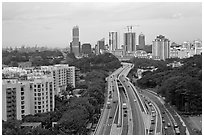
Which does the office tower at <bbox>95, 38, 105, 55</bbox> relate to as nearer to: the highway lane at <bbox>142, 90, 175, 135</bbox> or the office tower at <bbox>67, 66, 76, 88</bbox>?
the office tower at <bbox>67, 66, 76, 88</bbox>

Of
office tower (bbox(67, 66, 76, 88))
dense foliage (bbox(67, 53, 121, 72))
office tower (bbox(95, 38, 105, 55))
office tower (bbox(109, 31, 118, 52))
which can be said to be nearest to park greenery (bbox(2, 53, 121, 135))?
office tower (bbox(67, 66, 76, 88))

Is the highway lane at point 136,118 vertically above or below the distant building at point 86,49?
below

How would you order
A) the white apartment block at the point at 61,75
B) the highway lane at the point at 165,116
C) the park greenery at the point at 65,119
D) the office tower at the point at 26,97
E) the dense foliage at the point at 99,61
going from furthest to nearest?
the dense foliage at the point at 99,61 → the white apartment block at the point at 61,75 → the office tower at the point at 26,97 → the highway lane at the point at 165,116 → the park greenery at the point at 65,119

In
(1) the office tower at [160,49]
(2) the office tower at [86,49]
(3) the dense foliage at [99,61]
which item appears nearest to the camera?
(3) the dense foliage at [99,61]

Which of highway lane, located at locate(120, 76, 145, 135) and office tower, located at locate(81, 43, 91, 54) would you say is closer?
highway lane, located at locate(120, 76, 145, 135)

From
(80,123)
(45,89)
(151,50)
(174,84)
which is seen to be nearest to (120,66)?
(151,50)

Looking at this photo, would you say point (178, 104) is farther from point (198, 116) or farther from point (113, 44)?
point (113, 44)

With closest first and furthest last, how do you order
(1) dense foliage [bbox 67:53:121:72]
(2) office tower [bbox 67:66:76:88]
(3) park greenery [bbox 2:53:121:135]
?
(3) park greenery [bbox 2:53:121:135], (2) office tower [bbox 67:66:76:88], (1) dense foliage [bbox 67:53:121:72]

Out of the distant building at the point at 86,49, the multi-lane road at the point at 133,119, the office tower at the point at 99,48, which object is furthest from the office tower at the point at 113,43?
the multi-lane road at the point at 133,119

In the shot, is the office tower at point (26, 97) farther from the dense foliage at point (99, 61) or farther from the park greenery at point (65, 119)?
the dense foliage at point (99, 61)
